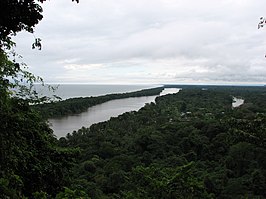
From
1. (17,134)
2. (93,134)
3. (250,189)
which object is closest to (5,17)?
(17,134)

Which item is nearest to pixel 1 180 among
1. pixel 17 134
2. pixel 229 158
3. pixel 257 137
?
pixel 17 134

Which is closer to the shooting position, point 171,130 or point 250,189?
point 250,189

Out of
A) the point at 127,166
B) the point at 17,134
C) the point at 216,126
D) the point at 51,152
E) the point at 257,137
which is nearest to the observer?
the point at 17,134

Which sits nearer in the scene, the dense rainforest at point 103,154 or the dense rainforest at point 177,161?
the dense rainforest at point 103,154

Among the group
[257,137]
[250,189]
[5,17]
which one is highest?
[5,17]

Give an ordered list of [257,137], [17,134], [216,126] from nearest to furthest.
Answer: [17,134]
[257,137]
[216,126]

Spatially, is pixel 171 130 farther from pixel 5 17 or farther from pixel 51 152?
pixel 5 17

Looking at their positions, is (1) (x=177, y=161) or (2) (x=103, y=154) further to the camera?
(2) (x=103, y=154)

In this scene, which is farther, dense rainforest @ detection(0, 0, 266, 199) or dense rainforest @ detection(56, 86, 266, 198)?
dense rainforest @ detection(56, 86, 266, 198)

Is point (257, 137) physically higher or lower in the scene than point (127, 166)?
higher
